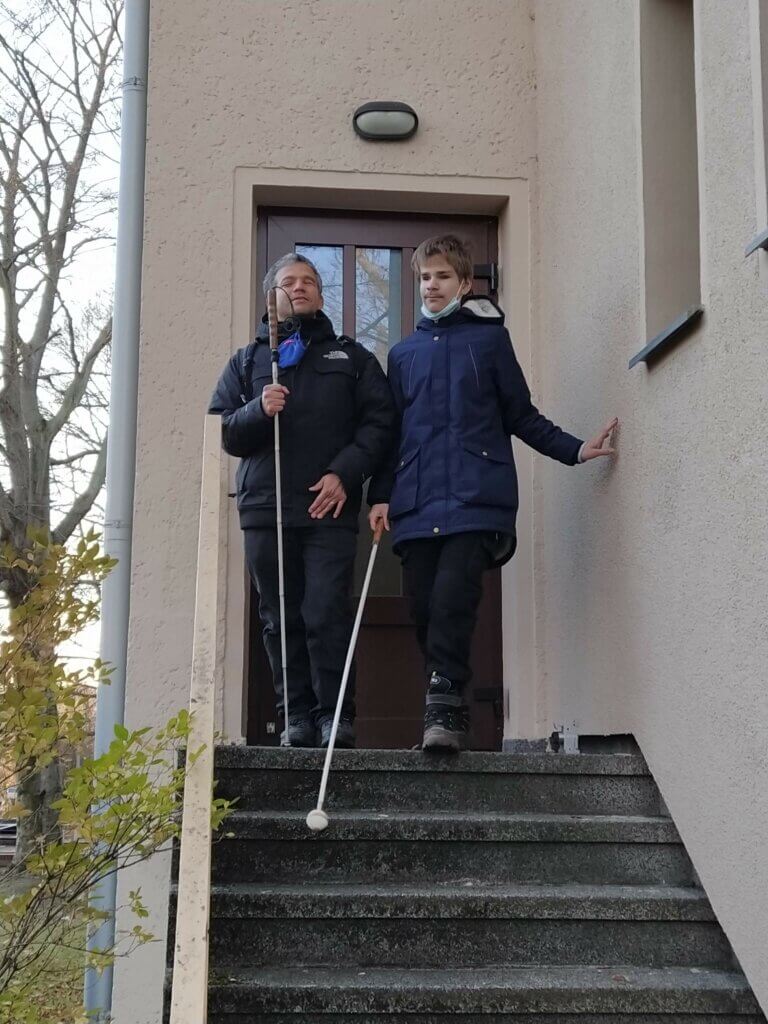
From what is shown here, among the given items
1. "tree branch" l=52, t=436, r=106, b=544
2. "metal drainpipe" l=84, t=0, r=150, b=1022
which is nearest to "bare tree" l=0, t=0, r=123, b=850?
"tree branch" l=52, t=436, r=106, b=544

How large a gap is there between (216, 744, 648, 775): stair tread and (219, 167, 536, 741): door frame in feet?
3.46

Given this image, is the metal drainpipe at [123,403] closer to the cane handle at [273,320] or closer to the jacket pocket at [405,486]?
the cane handle at [273,320]

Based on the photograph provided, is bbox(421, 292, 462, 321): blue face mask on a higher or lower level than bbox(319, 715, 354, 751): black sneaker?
higher

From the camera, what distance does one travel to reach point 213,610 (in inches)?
113

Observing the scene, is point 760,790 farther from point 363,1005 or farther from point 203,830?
point 203,830

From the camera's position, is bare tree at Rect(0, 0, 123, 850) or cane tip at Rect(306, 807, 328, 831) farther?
bare tree at Rect(0, 0, 123, 850)

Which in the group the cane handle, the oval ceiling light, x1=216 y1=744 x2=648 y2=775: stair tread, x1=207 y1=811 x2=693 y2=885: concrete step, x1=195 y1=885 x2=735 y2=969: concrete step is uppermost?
the oval ceiling light

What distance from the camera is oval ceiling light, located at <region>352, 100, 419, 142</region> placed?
4.93 meters

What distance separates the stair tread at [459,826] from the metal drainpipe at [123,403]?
4.20 feet

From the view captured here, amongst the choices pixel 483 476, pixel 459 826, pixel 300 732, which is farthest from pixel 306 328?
pixel 459 826

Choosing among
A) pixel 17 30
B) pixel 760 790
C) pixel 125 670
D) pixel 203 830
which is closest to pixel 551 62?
pixel 125 670

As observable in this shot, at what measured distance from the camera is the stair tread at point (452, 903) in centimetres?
290

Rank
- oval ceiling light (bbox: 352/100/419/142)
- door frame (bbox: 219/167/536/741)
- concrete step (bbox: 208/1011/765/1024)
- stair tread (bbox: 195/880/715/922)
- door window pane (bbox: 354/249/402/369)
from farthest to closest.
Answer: door window pane (bbox: 354/249/402/369)
oval ceiling light (bbox: 352/100/419/142)
door frame (bbox: 219/167/536/741)
stair tread (bbox: 195/880/715/922)
concrete step (bbox: 208/1011/765/1024)

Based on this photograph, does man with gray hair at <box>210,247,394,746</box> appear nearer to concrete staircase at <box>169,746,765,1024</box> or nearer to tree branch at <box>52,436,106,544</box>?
concrete staircase at <box>169,746,765,1024</box>
